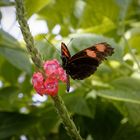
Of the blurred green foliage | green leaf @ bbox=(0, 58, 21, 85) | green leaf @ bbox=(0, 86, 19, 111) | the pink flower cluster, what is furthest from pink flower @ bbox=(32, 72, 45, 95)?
green leaf @ bbox=(0, 58, 21, 85)

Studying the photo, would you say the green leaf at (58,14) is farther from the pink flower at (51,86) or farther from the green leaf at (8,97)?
the pink flower at (51,86)

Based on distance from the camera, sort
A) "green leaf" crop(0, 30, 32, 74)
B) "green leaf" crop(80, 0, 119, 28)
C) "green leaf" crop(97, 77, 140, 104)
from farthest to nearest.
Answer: "green leaf" crop(80, 0, 119, 28)
"green leaf" crop(0, 30, 32, 74)
"green leaf" crop(97, 77, 140, 104)

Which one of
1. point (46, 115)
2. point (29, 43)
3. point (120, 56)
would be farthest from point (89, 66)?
point (46, 115)

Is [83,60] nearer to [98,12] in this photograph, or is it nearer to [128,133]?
[128,133]

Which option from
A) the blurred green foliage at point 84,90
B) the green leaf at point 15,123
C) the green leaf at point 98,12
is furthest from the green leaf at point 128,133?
the green leaf at point 98,12

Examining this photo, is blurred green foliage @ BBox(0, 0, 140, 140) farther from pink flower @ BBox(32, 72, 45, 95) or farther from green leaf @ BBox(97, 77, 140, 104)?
pink flower @ BBox(32, 72, 45, 95)

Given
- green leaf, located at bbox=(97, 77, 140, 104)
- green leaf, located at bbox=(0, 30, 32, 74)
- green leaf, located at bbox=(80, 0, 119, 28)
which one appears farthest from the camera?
green leaf, located at bbox=(80, 0, 119, 28)
